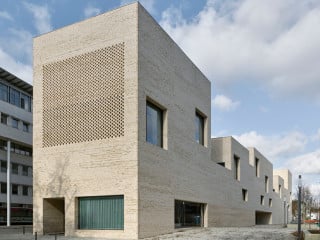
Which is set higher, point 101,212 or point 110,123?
point 110,123

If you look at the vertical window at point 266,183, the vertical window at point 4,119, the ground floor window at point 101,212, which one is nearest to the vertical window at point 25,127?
the vertical window at point 4,119

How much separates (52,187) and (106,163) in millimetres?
4529

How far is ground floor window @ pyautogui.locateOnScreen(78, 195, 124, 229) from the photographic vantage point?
2270 cm

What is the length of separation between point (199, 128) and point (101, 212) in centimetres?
1433

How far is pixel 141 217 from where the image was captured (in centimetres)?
2214

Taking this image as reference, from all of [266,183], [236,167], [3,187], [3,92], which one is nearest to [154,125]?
[236,167]

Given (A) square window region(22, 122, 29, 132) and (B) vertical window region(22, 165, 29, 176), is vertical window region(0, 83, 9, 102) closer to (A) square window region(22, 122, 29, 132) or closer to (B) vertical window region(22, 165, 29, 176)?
(A) square window region(22, 122, 29, 132)

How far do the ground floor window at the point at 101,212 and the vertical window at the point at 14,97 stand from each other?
83.2ft


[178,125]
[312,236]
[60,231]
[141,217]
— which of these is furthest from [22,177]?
[312,236]

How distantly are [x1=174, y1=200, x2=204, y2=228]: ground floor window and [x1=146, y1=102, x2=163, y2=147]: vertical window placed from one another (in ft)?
17.1

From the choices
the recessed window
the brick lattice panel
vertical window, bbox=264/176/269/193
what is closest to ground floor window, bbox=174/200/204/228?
the brick lattice panel

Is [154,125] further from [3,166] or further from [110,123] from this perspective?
[3,166]

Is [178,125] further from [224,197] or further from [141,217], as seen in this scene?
[224,197]

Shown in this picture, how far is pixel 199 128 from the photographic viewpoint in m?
34.9
